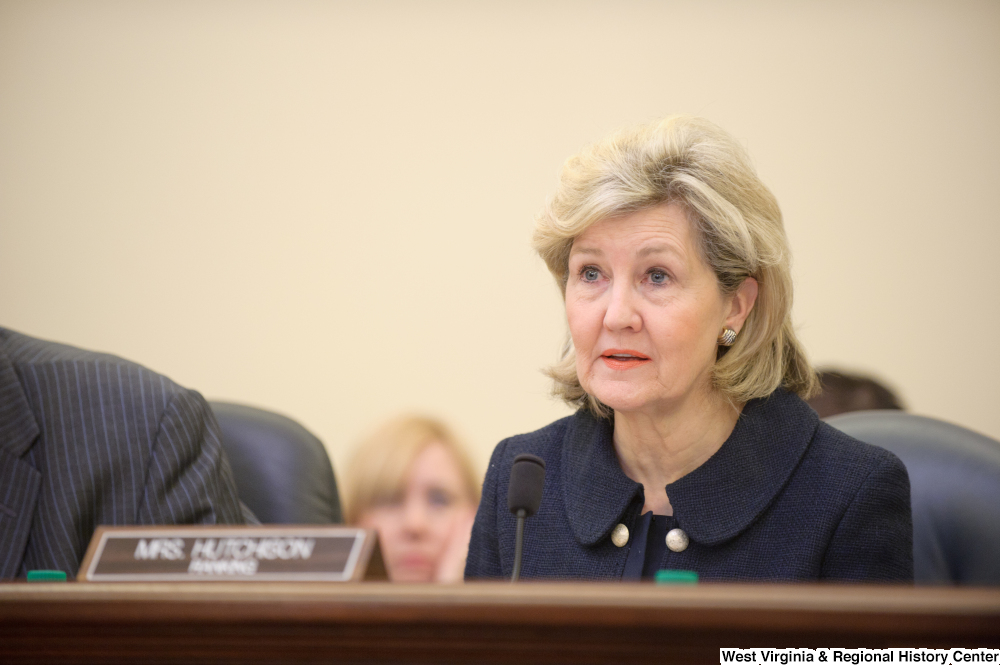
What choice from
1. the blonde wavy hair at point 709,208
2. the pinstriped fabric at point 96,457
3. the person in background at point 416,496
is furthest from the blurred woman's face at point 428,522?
the blonde wavy hair at point 709,208

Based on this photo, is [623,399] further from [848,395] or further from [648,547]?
[848,395]

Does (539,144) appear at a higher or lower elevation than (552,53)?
lower

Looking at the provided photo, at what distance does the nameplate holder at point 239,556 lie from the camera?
2.50ft

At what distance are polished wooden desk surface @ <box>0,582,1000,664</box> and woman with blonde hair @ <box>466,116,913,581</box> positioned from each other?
67 centimetres

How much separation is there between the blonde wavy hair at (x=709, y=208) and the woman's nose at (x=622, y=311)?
117mm

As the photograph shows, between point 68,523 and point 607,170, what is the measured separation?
3.10ft

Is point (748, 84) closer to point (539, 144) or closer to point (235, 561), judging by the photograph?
point (539, 144)

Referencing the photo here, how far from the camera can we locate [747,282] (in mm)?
1444

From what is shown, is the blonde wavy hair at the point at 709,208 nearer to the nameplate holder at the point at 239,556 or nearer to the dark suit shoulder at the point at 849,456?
the dark suit shoulder at the point at 849,456

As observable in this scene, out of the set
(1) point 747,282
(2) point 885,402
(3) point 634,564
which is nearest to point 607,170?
(1) point 747,282

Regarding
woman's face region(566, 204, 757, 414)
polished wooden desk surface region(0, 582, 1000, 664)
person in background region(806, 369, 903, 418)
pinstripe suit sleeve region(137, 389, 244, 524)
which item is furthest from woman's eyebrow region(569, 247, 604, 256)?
person in background region(806, 369, 903, 418)

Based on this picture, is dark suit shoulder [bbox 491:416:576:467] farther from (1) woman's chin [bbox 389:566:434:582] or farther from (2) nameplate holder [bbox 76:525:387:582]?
(1) woman's chin [bbox 389:566:434:582]

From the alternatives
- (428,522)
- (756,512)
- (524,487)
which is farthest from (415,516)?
(524,487)

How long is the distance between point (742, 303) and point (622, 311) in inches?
9.8
